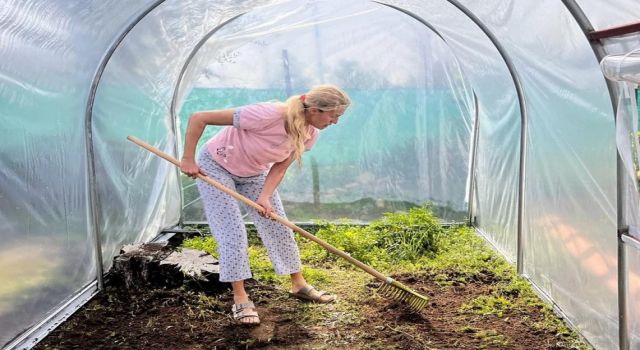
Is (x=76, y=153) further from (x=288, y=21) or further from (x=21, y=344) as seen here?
(x=288, y=21)

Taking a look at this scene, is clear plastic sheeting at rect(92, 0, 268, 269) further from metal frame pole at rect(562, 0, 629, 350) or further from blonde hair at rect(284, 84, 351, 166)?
metal frame pole at rect(562, 0, 629, 350)

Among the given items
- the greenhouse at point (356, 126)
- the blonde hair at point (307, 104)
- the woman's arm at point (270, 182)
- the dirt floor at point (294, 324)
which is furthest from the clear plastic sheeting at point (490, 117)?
the woman's arm at point (270, 182)

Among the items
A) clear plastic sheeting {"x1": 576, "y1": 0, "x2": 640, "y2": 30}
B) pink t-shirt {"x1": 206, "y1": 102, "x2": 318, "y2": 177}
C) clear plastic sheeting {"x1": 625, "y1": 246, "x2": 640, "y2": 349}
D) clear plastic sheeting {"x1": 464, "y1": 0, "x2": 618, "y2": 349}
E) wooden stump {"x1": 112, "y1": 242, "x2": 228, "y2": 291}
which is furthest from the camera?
wooden stump {"x1": 112, "y1": 242, "x2": 228, "y2": 291}

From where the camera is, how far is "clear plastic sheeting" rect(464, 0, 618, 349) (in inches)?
142

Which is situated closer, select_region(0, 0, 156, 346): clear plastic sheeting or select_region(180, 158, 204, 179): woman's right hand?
select_region(0, 0, 156, 346): clear plastic sheeting

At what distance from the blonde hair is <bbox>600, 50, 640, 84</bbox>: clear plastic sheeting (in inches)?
64.6

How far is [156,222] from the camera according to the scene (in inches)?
267

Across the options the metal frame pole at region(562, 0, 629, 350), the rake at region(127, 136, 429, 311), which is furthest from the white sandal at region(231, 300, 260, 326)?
the metal frame pole at region(562, 0, 629, 350)

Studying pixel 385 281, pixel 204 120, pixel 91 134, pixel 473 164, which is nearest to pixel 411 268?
pixel 385 281

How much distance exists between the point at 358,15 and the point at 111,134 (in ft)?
9.74

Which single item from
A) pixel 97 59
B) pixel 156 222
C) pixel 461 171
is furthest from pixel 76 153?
pixel 461 171

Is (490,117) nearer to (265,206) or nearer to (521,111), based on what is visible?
(521,111)

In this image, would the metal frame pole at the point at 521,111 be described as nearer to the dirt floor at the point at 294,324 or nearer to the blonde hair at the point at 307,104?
the dirt floor at the point at 294,324

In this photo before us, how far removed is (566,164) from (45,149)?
346 cm
